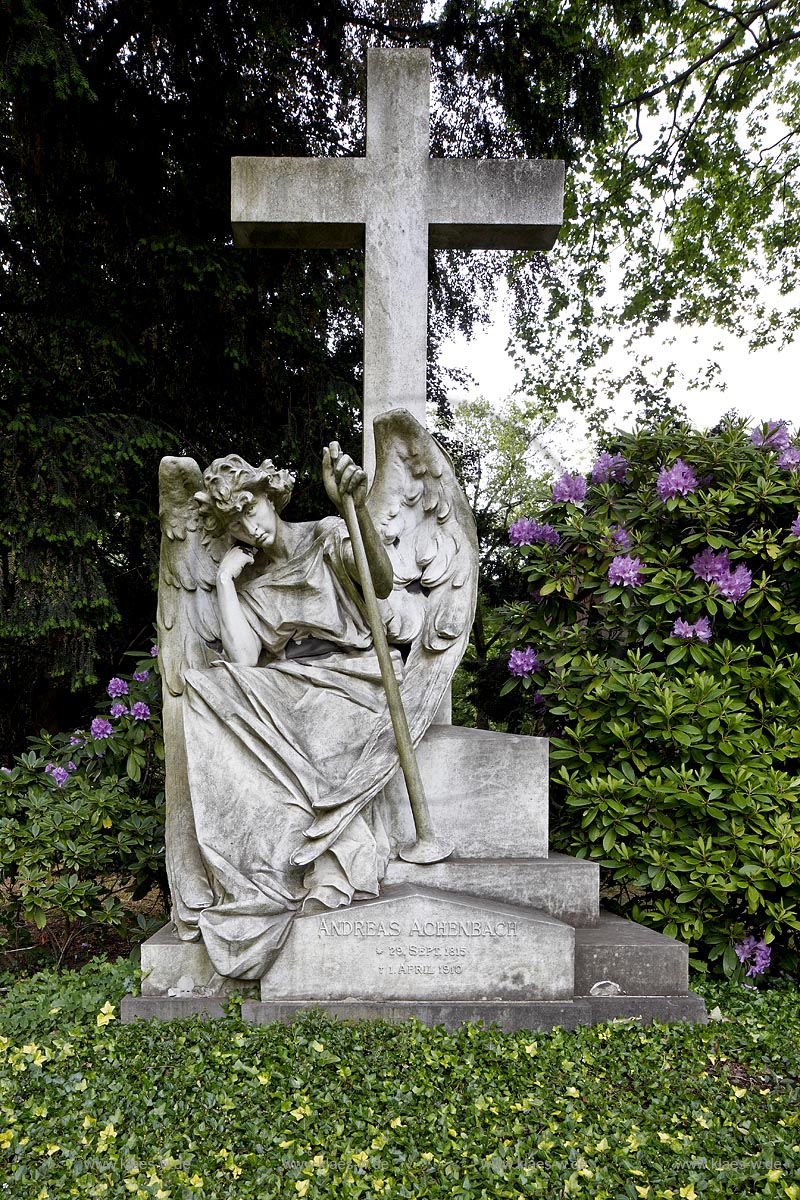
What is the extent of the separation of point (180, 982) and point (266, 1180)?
3.56 feet

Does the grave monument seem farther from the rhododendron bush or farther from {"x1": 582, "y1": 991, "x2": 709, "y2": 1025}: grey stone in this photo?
the rhododendron bush

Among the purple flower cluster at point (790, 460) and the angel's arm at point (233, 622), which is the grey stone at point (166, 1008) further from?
the purple flower cluster at point (790, 460)

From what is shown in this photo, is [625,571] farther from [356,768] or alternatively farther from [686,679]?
[356,768]

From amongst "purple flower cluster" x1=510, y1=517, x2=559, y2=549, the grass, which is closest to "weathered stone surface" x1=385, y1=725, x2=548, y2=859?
the grass

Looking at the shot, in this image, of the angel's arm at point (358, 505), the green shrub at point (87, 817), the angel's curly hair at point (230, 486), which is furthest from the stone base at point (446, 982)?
the angel's curly hair at point (230, 486)

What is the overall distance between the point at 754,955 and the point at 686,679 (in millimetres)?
1205

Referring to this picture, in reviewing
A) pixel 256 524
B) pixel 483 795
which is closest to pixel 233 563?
pixel 256 524

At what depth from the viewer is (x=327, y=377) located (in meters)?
7.28

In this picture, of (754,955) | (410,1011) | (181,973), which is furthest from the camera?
(754,955)

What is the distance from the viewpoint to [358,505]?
3.18 meters

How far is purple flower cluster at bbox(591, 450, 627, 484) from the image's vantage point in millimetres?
4422

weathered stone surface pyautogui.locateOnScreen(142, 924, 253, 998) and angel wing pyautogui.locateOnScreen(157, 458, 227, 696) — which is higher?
angel wing pyautogui.locateOnScreen(157, 458, 227, 696)

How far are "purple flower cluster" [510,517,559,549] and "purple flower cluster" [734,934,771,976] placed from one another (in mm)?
1962

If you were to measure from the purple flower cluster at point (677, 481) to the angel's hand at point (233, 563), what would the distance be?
1851 millimetres
